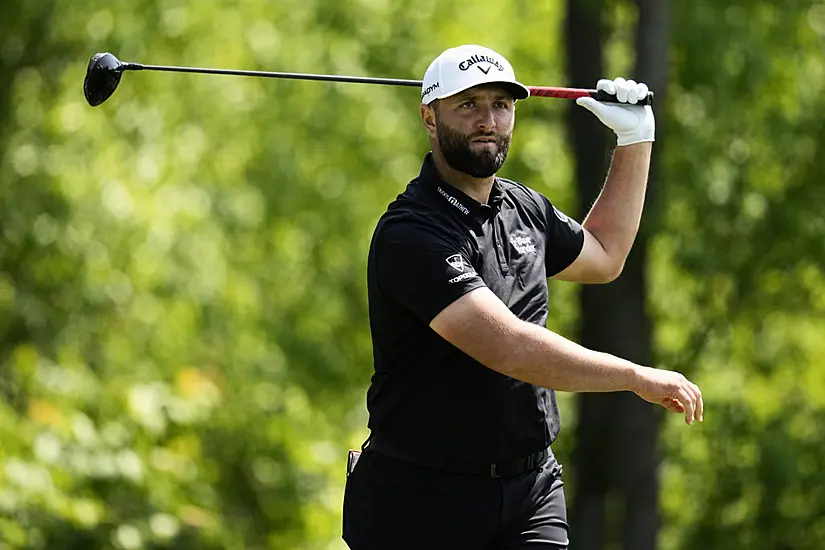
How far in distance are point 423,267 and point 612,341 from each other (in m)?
7.90

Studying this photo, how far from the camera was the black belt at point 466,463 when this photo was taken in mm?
4242

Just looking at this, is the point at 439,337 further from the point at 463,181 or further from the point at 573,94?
the point at 573,94

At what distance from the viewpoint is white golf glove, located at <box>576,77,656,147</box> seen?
5055 mm

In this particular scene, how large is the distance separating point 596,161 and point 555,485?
7.47 m

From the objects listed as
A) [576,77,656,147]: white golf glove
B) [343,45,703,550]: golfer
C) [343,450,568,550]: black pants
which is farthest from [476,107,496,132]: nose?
[343,450,568,550]: black pants

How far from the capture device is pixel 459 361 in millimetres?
4223

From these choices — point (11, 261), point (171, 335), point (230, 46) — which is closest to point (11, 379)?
point (11, 261)

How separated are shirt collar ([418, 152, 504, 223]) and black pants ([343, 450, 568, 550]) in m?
0.71

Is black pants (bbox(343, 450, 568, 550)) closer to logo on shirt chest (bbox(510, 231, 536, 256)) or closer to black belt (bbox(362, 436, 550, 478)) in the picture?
black belt (bbox(362, 436, 550, 478))

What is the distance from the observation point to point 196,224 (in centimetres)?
1505

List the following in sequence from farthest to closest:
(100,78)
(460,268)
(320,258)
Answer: (320,258)
(100,78)
(460,268)

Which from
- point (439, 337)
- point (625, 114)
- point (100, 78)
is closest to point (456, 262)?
point (439, 337)

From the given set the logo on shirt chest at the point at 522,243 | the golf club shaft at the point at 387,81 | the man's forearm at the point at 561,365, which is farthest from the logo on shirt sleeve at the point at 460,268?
the golf club shaft at the point at 387,81

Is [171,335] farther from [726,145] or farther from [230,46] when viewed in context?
[726,145]
